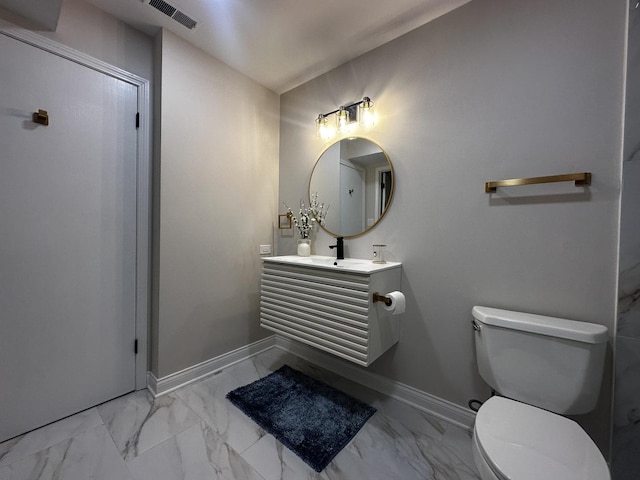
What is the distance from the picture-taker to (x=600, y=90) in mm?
1121

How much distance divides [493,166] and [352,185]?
0.86 meters

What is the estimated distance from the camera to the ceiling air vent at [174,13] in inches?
57.3

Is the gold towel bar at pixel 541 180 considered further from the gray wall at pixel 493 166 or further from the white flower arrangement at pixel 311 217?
the white flower arrangement at pixel 311 217

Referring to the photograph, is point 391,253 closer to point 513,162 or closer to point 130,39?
point 513,162

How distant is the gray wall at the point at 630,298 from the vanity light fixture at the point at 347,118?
3.81ft

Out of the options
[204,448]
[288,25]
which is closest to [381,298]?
[204,448]

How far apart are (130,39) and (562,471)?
9.25ft

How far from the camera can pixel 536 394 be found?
1.10m

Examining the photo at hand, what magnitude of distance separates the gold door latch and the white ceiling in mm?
700

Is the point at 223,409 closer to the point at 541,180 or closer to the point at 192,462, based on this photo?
the point at 192,462

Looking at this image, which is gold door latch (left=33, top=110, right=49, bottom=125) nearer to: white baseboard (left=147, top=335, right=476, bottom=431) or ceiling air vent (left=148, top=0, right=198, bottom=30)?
ceiling air vent (left=148, top=0, right=198, bottom=30)

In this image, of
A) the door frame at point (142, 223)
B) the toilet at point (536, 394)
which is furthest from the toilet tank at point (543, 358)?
the door frame at point (142, 223)

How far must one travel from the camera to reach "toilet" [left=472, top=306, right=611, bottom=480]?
0.79m

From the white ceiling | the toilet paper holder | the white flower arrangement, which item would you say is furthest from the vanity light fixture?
the toilet paper holder
